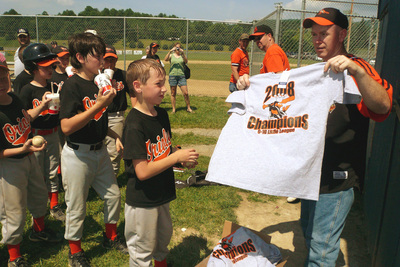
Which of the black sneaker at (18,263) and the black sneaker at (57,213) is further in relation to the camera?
the black sneaker at (57,213)

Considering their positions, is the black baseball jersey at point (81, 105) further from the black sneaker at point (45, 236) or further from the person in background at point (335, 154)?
the person in background at point (335, 154)

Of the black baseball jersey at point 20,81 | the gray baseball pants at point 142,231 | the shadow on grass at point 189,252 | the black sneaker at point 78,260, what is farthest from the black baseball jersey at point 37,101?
the shadow on grass at point 189,252

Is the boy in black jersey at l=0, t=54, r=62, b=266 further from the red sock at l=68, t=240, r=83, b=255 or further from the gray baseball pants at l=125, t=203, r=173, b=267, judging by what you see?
the gray baseball pants at l=125, t=203, r=173, b=267

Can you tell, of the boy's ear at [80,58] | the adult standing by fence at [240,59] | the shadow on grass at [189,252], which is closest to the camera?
the boy's ear at [80,58]

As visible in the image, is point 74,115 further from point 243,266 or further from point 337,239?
point 337,239

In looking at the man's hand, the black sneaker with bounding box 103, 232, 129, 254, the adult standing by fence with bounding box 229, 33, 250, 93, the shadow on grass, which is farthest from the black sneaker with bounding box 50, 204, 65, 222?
the adult standing by fence with bounding box 229, 33, 250, 93

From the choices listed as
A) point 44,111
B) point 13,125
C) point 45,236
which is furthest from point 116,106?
point 45,236

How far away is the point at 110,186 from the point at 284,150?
6.93 ft

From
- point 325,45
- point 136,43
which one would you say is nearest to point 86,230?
point 325,45

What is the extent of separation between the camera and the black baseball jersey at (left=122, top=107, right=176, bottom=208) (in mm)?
2559

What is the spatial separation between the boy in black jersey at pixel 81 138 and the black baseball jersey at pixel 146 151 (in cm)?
61

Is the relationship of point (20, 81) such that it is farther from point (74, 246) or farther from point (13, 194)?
point (74, 246)

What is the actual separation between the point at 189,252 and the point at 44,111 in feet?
8.59

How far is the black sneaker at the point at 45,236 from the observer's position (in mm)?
3861
